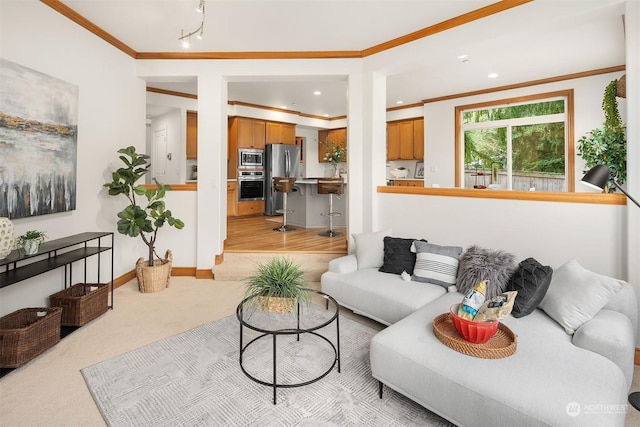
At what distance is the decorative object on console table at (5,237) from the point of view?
2.25 m

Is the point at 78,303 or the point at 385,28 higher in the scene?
the point at 385,28

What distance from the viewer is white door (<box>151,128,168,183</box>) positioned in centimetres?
710

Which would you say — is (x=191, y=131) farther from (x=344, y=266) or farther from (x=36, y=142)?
(x=344, y=266)

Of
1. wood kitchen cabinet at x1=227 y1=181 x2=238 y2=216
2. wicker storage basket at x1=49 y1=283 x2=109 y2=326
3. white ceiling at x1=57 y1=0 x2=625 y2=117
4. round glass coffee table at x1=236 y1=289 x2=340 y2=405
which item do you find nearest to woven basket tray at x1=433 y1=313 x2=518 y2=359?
round glass coffee table at x1=236 y1=289 x2=340 y2=405

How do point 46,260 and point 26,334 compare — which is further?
point 46,260

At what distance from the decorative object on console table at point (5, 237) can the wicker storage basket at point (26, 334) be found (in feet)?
1.74

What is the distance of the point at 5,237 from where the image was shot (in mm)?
2268

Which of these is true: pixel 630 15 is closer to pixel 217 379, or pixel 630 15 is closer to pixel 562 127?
pixel 562 127

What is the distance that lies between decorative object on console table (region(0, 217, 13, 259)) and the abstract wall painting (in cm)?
27

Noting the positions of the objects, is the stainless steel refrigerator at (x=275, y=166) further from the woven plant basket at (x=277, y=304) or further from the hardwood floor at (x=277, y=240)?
the woven plant basket at (x=277, y=304)

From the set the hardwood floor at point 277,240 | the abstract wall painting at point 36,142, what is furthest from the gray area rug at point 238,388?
the hardwood floor at point 277,240

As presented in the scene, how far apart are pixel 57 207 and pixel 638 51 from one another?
4828 mm

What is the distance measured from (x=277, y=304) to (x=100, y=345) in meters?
1.62

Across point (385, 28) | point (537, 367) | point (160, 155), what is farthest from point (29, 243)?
point (160, 155)
